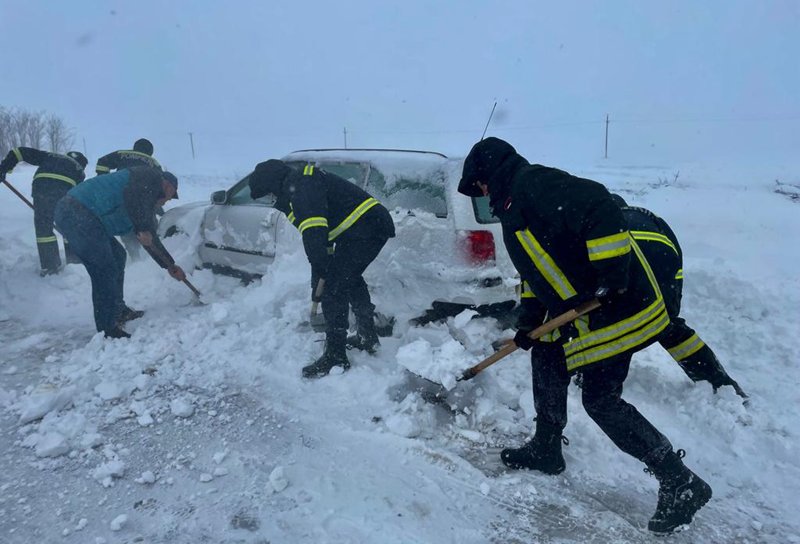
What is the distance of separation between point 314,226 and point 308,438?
1.37 metres

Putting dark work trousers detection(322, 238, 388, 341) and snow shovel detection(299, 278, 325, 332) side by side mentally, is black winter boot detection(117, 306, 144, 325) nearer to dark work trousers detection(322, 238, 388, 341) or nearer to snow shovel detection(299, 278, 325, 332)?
snow shovel detection(299, 278, 325, 332)

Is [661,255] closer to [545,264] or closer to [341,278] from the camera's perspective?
[545,264]

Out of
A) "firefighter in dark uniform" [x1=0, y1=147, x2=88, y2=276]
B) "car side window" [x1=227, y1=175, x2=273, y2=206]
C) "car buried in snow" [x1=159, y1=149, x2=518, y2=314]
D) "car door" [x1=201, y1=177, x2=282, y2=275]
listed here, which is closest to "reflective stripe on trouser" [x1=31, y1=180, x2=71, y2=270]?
"firefighter in dark uniform" [x1=0, y1=147, x2=88, y2=276]

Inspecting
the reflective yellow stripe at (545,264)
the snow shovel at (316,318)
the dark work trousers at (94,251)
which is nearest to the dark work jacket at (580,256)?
the reflective yellow stripe at (545,264)

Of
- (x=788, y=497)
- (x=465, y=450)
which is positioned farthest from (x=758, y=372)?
(x=465, y=450)

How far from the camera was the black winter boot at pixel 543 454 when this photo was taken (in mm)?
2697

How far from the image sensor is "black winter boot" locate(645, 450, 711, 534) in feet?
7.49

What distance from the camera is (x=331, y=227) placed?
377 centimetres

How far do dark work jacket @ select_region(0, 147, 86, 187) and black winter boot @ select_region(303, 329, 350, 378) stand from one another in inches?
180

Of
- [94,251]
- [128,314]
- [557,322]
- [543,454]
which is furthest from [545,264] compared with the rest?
[128,314]

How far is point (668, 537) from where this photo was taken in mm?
2289

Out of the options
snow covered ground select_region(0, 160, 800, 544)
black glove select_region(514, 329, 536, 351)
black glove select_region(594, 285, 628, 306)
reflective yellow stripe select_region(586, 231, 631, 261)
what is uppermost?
reflective yellow stripe select_region(586, 231, 631, 261)

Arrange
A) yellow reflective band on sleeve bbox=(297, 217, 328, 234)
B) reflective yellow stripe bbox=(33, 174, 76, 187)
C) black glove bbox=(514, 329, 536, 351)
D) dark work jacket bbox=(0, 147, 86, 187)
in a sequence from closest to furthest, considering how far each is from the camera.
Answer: black glove bbox=(514, 329, 536, 351)
yellow reflective band on sleeve bbox=(297, 217, 328, 234)
dark work jacket bbox=(0, 147, 86, 187)
reflective yellow stripe bbox=(33, 174, 76, 187)

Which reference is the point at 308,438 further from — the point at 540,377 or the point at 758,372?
the point at 758,372
